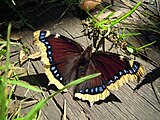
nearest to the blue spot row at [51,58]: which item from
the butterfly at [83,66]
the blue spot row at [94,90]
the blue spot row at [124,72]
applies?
the butterfly at [83,66]

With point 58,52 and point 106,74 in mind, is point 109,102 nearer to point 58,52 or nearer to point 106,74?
point 106,74

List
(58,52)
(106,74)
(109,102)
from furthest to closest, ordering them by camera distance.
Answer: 1. (58,52)
2. (106,74)
3. (109,102)

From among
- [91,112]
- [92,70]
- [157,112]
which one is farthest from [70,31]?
[157,112]

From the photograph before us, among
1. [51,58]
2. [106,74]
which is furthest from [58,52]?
[106,74]

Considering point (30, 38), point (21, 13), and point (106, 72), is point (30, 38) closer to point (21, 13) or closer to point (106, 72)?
point (21, 13)

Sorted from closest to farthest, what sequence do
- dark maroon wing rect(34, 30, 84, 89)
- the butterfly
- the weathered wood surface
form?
the weathered wood surface → the butterfly → dark maroon wing rect(34, 30, 84, 89)

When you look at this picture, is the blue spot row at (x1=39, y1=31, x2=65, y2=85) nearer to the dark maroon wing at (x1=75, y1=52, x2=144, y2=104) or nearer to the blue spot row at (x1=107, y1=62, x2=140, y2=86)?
the dark maroon wing at (x1=75, y1=52, x2=144, y2=104)

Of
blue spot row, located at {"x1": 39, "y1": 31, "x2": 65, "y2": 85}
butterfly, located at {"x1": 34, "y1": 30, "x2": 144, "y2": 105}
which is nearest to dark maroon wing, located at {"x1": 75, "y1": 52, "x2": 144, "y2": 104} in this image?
butterfly, located at {"x1": 34, "y1": 30, "x2": 144, "y2": 105}
